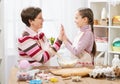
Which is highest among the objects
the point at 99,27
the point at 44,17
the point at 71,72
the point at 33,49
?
the point at 44,17

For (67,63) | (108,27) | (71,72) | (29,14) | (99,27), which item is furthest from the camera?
(99,27)

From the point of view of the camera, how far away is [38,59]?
2.58 m

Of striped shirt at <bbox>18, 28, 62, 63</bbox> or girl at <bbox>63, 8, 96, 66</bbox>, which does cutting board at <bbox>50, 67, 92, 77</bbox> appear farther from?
girl at <bbox>63, 8, 96, 66</bbox>

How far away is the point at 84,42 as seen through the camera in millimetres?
2881

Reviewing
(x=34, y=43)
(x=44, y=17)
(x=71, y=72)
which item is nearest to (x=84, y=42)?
(x=34, y=43)

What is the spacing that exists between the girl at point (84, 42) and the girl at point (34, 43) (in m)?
0.21

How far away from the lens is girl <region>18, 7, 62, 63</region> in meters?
2.57

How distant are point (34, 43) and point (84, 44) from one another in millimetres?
558

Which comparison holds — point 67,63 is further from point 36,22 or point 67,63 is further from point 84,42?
point 36,22

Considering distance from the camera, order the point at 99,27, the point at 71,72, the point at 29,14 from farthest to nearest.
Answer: the point at 99,27, the point at 29,14, the point at 71,72

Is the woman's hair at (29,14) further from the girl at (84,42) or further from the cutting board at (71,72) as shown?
the cutting board at (71,72)

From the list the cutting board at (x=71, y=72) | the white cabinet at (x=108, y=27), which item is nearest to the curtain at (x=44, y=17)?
the white cabinet at (x=108, y=27)

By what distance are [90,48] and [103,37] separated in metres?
1.06

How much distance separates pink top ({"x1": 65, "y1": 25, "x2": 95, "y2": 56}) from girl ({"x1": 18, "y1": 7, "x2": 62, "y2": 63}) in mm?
216
